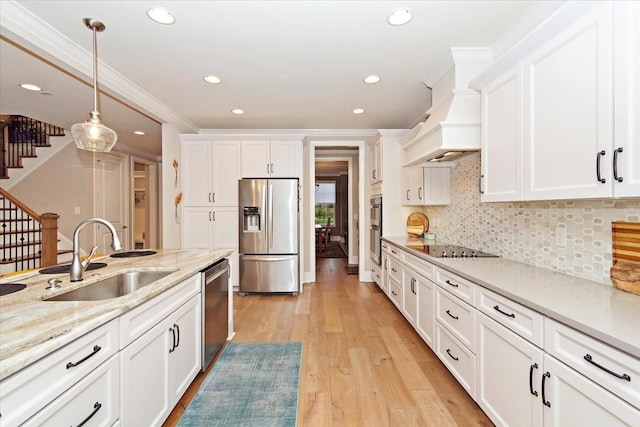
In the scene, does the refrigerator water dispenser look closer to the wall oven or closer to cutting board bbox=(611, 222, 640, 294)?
the wall oven

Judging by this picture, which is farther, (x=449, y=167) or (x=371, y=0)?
(x=449, y=167)

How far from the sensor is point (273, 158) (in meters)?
4.41

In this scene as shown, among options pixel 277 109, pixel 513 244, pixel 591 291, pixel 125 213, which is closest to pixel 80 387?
pixel 591 291

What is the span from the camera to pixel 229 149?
14.5 feet

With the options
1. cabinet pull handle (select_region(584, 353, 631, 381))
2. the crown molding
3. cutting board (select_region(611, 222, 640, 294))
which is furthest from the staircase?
cutting board (select_region(611, 222, 640, 294))

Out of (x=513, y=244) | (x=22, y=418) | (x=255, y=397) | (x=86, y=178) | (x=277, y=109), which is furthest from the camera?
(x=86, y=178)

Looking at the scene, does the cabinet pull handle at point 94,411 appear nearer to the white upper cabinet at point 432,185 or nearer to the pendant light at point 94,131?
the pendant light at point 94,131

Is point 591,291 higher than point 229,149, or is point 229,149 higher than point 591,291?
point 229,149

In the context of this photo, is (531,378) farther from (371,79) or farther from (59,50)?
(59,50)

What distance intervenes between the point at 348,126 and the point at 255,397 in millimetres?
3883

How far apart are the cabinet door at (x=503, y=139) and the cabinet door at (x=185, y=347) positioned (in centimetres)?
221

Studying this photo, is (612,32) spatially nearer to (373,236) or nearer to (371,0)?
(371,0)

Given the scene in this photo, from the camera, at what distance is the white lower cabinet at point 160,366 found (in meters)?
1.33

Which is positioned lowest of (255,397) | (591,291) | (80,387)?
(255,397)
